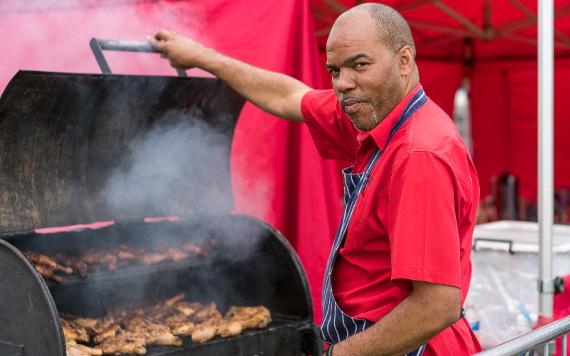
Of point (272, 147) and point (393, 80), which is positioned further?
point (272, 147)

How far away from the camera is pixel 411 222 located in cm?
201

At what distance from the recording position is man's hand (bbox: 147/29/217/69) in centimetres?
323

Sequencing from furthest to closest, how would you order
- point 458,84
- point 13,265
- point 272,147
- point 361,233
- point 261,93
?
point 458,84
point 272,147
point 261,93
point 13,265
point 361,233

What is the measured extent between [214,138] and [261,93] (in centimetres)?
46

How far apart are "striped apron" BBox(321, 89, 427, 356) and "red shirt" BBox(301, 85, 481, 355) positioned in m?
0.02

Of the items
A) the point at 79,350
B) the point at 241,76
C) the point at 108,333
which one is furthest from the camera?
the point at 241,76

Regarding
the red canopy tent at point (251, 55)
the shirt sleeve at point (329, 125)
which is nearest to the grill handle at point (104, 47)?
the red canopy tent at point (251, 55)

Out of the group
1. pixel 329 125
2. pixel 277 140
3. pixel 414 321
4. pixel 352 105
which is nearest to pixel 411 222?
pixel 414 321

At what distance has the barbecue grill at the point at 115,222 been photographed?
2686 millimetres

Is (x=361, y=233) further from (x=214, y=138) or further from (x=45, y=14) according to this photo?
(x=45, y=14)

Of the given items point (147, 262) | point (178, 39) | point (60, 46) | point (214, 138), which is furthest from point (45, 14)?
point (147, 262)

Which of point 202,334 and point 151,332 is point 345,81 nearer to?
point 202,334

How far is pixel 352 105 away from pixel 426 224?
0.49 meters

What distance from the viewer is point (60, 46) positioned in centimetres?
360
